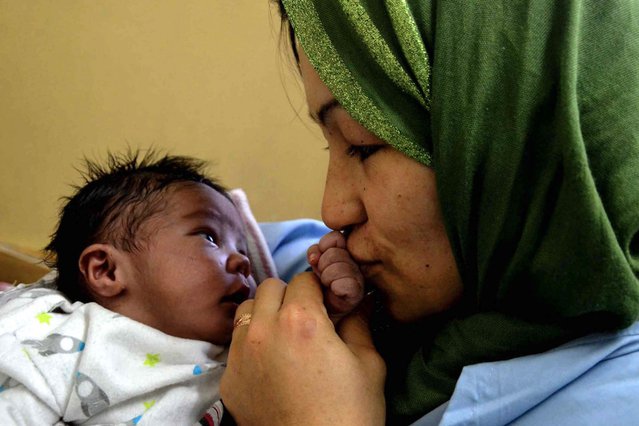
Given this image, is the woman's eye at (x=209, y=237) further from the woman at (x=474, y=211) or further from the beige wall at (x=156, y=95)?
the beige wall at (x=156, y=95)

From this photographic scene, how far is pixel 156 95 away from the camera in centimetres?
234

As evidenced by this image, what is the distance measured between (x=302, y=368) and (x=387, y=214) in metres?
0.23

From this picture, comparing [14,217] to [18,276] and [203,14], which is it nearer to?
[18,276]

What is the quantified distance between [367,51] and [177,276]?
0.59 m

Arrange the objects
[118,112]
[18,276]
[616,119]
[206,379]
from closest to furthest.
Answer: [616,119], [206,379], [18,276], [118,112]

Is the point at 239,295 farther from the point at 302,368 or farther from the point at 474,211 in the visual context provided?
the point at 474,211

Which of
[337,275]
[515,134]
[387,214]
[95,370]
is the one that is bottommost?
[95,370]

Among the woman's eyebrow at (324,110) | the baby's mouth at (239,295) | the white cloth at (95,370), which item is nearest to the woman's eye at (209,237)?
the baby's mouth at (239,295)

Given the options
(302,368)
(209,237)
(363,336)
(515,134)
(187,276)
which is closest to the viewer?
(515,134)

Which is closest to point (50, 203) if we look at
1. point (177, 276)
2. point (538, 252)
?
point (177, 276)

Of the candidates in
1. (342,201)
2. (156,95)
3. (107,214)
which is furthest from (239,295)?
(156,95)

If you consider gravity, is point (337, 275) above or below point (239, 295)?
above

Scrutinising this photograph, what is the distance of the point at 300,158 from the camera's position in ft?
7.41

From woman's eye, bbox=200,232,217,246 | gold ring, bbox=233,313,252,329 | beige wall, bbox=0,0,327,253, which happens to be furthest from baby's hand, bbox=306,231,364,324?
beige wall, bbox=0,0,327,253
